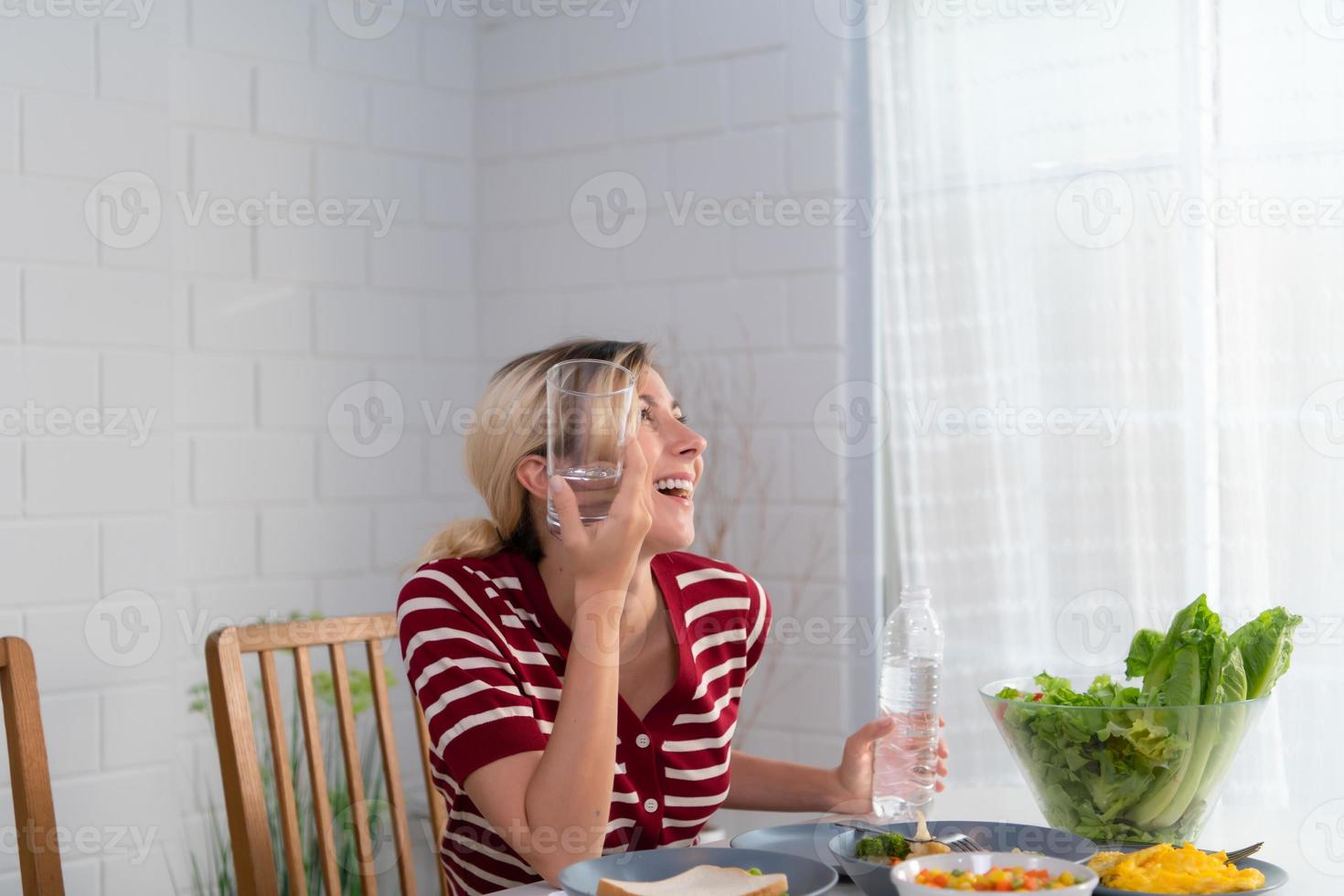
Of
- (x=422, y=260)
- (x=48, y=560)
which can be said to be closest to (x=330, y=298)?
(x=422, y=260)

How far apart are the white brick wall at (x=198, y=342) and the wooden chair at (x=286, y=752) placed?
0.56 m

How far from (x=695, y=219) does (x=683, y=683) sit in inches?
48.0

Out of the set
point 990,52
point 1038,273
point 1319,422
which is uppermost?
point 990,52

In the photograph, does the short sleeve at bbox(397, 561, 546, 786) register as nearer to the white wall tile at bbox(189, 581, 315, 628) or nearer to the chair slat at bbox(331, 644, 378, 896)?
the chair slat at bbox(331, 644, 378, 896)

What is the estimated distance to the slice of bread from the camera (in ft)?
3.31

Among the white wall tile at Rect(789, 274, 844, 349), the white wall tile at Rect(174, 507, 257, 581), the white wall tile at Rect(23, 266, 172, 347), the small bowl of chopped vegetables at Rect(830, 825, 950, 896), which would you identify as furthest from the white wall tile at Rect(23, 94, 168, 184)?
the small bowl of chopped vegetables at Rect(830, 825, 950, 896)

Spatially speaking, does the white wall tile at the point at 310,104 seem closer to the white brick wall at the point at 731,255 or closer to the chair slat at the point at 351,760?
the white brick wall at the point at 731,255

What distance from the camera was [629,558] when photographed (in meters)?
1.28

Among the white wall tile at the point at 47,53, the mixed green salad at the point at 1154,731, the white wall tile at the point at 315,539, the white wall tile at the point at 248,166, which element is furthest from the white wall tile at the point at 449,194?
the mixed green salad at the point at 1154,731

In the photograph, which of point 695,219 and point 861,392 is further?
point 695,219

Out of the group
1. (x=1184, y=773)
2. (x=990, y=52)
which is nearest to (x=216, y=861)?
(x=1184, y=773)

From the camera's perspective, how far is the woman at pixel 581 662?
4.06 feet

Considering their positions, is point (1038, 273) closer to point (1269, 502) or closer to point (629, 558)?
point (1269, 502)

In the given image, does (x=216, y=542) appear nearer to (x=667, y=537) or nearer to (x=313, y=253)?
(x=313, y=253)
